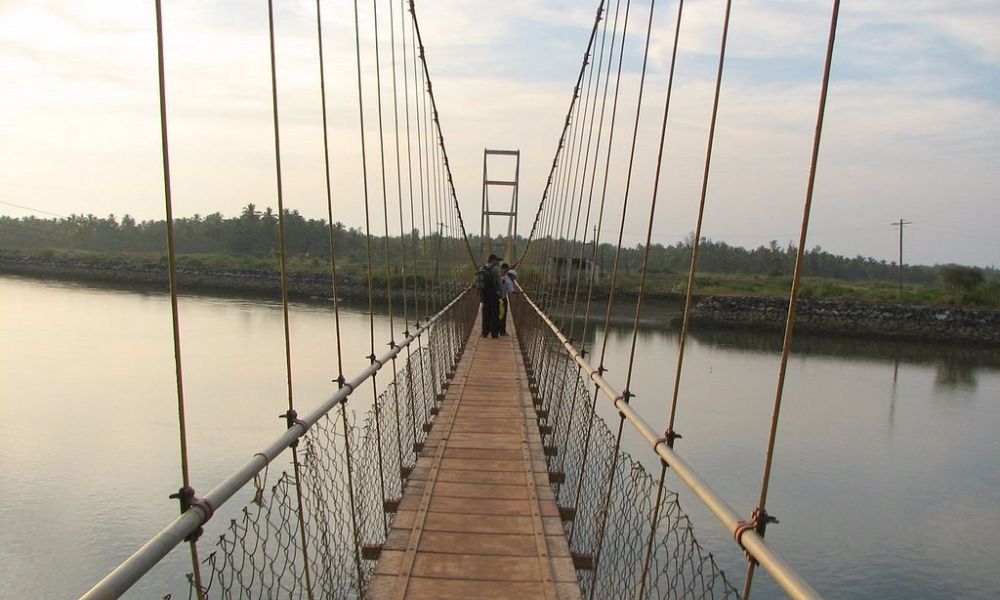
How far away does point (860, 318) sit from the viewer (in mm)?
25531

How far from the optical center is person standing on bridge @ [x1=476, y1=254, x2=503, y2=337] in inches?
272

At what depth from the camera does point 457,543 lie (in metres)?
2.18

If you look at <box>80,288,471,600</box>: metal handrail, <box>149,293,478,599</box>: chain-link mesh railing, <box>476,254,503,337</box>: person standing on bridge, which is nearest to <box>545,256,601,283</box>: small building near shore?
<box>476,254,503,337</box>: person standing on bridge

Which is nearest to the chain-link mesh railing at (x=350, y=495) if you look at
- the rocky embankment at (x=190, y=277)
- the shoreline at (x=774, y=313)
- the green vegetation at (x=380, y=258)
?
the green vegetation at (x=380, y=258)

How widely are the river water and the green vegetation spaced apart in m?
5.84

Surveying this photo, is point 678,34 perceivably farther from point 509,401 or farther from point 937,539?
point 937,539

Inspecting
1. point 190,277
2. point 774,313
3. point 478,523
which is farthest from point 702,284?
point 478,523

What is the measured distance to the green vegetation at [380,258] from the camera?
29.0 metres

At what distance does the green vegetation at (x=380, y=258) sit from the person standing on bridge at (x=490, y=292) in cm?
772

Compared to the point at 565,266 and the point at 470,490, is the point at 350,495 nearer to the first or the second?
the point at 470,490

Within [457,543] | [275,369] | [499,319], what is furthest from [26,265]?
[457,543]

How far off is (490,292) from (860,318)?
71.2 feet

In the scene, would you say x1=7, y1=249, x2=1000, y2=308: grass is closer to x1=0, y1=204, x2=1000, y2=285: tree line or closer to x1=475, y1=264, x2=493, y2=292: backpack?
x1=0, y1=204, x2=1000, y2=285: tree line

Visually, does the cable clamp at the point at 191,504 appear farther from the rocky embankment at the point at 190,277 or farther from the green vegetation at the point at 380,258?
the rocky embankment at the point at 190,277
